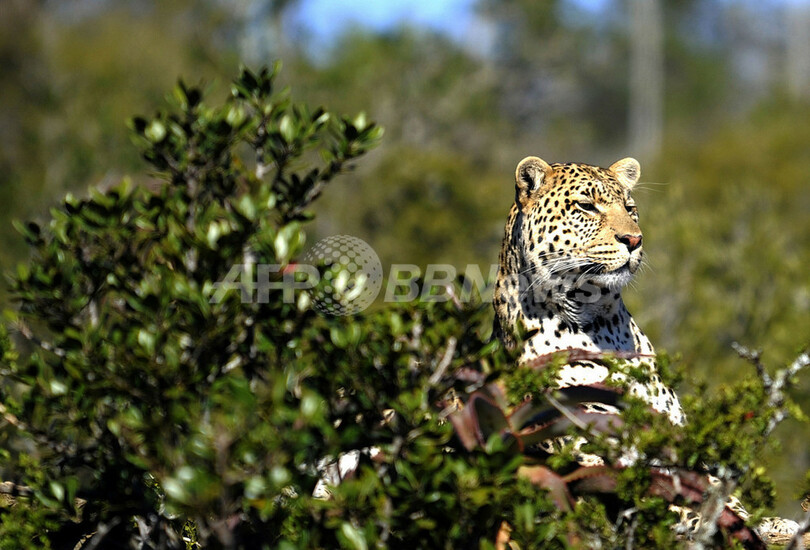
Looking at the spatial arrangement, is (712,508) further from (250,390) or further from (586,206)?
(586,206)

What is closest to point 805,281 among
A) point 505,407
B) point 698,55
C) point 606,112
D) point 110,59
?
point 505,407

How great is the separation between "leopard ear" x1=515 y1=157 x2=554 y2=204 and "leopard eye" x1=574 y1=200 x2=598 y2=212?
0.33 m

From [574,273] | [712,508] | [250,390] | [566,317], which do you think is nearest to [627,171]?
[574,273]

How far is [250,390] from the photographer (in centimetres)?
400

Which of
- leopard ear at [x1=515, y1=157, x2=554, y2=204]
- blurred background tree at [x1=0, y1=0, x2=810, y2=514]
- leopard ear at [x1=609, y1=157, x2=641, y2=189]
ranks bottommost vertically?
leopard ear at [x1=515, y1=157, x2=554, y2=204]

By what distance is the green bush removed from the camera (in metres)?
4.14

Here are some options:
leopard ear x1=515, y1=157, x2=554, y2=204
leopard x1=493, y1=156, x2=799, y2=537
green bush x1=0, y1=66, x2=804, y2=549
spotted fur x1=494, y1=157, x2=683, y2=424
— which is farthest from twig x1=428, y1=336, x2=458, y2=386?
leopard ear x1=515, y1=157, x2=554, y2=204

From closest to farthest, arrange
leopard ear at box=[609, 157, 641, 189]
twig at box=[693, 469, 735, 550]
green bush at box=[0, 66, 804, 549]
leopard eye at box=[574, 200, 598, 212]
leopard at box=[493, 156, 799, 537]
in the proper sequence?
green bush at box=[0, 66, 804, 549], twig at box=[693, 469, 735, 550], leopard at box=[493, 156, 799, 537], leopard eye at box=[574, 200, 598, 212], leopard ear at box=[609, 157, 641, 189]

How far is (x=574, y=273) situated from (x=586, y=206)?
18.6 inches

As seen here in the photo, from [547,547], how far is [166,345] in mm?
1772

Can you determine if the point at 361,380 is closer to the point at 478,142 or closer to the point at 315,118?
the point at 315,118

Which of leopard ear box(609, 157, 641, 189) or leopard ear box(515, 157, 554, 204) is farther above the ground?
leopard ear box(609, 157, 641, 189)

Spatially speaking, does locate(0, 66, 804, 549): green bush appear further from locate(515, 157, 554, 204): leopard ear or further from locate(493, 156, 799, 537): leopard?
locate(515, 157, 554, 204): leopard ear

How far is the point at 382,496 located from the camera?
13.9ft
